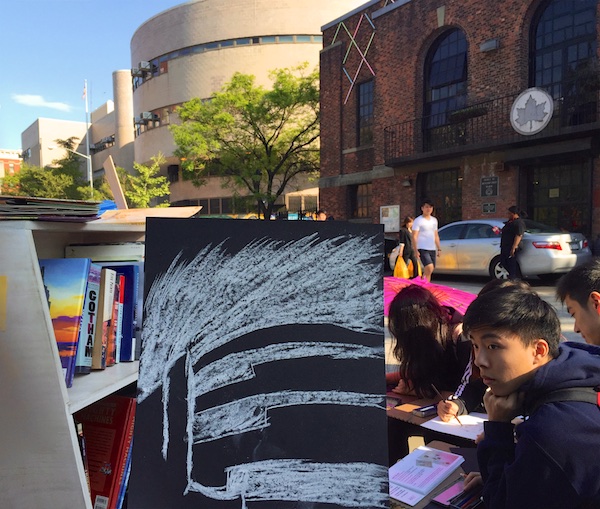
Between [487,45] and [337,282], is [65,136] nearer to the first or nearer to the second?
[487,45]

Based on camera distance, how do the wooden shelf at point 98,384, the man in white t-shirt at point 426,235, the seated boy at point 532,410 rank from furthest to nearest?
the man in white t-shirt at point 426,235
the wooden shelf at point 98,384
the seated boy at point 532,410

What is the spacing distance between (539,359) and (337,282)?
70cm

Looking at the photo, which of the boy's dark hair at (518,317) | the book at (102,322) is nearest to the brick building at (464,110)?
the boy's dark hair at (518,317)

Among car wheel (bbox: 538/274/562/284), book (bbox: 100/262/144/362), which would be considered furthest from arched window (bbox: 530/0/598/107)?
book (bbox: 100/262/144/362)

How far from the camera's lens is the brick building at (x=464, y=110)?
13133 millimetres

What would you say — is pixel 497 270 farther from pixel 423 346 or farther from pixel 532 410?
pixel 532 410

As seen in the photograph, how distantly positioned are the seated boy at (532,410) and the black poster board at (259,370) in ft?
1.26

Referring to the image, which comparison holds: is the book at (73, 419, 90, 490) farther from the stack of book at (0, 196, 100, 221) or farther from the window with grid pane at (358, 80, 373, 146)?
the window with grid pane at (358, 80, 373, 146)

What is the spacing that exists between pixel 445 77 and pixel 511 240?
941 cm

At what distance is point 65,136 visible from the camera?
212 ft

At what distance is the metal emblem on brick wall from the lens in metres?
13.1

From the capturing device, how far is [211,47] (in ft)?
121

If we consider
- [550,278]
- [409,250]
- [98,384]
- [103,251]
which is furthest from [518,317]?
[550,278]

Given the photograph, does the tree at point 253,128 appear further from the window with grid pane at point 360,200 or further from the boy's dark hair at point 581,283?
the boy's dark hair at point 581,283
